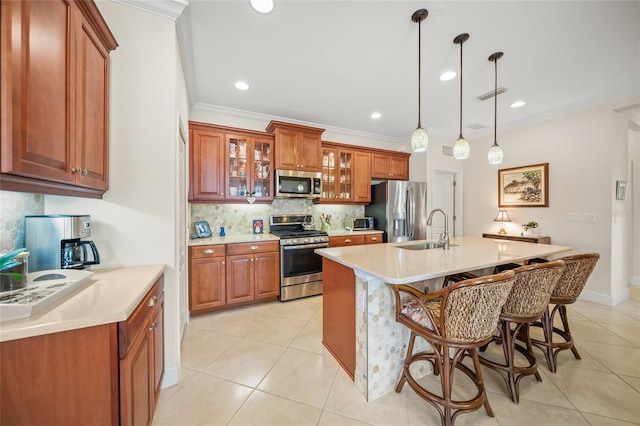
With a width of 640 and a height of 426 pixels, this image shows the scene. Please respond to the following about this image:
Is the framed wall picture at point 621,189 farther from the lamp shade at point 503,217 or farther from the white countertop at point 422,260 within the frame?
the white countertop at point 422,260

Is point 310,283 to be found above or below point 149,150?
below

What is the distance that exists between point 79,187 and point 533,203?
17.8ft

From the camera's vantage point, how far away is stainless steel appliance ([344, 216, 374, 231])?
431 centimetres

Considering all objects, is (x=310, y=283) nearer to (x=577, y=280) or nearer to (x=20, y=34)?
(x=577, y=280)

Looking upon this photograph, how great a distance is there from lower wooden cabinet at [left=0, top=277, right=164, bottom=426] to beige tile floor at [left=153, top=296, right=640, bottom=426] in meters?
0.72

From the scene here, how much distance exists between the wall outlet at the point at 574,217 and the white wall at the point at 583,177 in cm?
4

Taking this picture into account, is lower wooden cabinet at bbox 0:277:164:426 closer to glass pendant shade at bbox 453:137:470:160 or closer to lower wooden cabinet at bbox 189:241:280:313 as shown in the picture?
lower wooden cabinet at bbox 189:241:280:313

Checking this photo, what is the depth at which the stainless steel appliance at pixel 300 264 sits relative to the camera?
10.6ft

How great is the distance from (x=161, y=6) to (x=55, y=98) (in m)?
1.11

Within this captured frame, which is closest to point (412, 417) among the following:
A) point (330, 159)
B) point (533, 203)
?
point (330, 159)

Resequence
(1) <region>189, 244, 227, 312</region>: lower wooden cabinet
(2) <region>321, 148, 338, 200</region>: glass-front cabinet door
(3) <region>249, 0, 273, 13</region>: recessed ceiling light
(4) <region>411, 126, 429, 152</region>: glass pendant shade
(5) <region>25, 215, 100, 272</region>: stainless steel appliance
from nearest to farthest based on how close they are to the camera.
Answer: (5) <region>25, 215, 100, 272</region>: stainless steel appliance → (3) <region>249, 0, 273, 13</region>: recessed ceiling light → (4) <region>411, 126, 429, 152</region>: glass pendant shade → (1) <region>189, 244, 227, 312</region>: lower wooden cabinet → (2) <region>321, 148, 338, 200</region>: glass-front cabinet door

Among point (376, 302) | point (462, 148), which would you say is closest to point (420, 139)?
point (462, 148)

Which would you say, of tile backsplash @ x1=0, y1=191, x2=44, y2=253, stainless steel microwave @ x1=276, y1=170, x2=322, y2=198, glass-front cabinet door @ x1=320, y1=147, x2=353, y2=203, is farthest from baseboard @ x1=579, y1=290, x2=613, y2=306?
tile backsplash @ x1=0, y1=191, x2=44, y2=253

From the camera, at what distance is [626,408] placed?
1528mm
